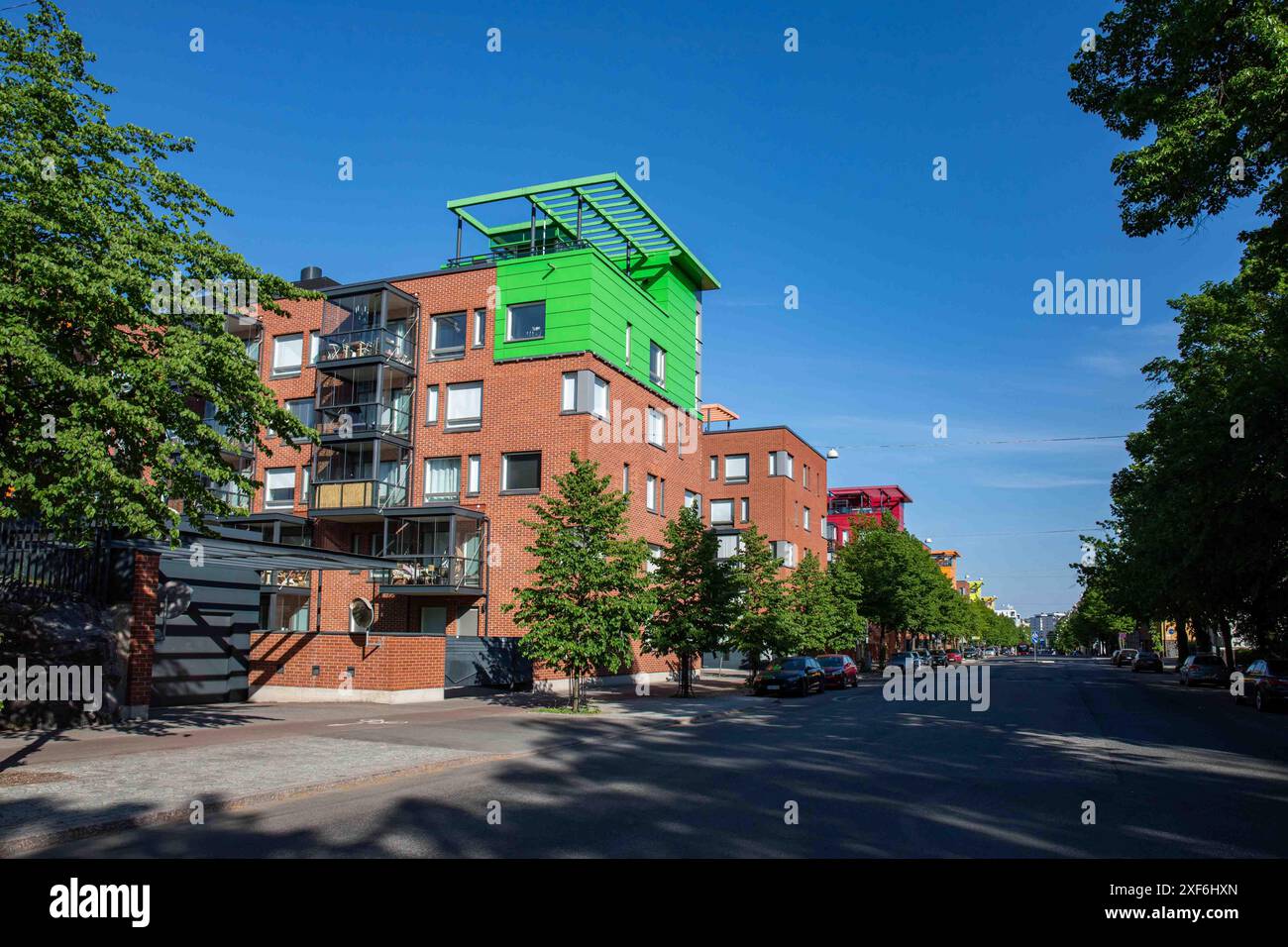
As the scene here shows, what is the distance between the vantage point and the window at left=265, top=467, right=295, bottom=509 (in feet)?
120

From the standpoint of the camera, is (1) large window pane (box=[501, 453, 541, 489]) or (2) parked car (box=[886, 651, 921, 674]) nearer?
(1) large window pane (box=[501, 453, 541, 489])

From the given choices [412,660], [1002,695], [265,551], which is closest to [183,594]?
[265,551]

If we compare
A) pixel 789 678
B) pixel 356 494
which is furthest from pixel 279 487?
pixel 789 678

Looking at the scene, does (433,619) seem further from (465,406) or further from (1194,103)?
(1194,103)

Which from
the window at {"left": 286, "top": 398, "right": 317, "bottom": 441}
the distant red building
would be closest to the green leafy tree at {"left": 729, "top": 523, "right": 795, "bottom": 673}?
the window at {"left": 286, "top": 398, "right": 317, "bottom": 441}

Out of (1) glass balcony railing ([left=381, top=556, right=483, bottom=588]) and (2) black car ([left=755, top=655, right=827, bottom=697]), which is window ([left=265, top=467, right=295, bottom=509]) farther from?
(2) black car ([left=755, top=655, right=827, bottom=697])

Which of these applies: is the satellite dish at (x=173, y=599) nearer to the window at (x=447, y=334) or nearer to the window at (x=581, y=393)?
the window at (x=581, y=393)

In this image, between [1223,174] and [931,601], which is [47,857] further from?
[931,601]

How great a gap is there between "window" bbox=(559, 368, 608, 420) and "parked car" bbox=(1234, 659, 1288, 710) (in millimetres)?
22452

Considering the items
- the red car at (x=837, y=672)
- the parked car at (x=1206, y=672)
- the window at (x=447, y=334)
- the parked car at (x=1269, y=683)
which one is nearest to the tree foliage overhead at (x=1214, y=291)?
the parked car at (x=1269, y=683)

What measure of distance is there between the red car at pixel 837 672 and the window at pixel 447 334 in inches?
769

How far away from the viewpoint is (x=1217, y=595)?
1252 inches

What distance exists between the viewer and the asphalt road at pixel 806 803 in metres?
7.52
